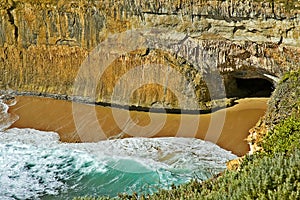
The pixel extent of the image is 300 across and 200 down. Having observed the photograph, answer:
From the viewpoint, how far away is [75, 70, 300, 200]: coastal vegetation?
5.98 meters

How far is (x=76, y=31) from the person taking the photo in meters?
19.4

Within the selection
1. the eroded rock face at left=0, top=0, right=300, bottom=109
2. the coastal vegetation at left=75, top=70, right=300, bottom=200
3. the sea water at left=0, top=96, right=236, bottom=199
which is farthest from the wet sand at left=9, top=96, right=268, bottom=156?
the coastal vegetation at left=75, top=70, right=300, bottom=200

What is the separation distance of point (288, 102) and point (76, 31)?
11.6m

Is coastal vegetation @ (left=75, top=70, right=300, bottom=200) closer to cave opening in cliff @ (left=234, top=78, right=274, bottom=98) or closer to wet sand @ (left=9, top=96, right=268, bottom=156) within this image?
wet sand @ (left=9, top=96, right=268, bottom=156)

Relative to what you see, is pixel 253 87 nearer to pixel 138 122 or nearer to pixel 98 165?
pixel 138 122

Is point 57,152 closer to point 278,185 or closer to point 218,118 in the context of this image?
point 218,118

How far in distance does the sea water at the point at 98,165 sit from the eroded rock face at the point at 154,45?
3230 millimetres

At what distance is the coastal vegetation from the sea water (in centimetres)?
346

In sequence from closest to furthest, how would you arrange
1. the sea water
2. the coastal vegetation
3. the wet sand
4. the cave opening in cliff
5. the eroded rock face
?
the coastal vegetation < the sea water < the wet sand < the eroded rock face < the cave opening in cliff

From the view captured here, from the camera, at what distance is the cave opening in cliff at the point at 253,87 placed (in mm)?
18789

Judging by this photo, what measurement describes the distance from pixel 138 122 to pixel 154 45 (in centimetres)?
304

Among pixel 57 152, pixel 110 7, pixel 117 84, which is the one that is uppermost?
pixel 110 7

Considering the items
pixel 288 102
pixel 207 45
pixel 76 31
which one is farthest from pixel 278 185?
pixel 76 31

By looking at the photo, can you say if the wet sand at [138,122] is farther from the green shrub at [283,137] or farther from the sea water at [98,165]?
the green shrub at [283,137]
